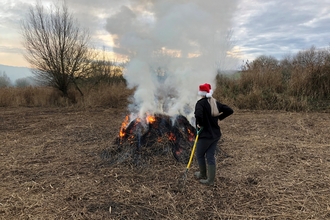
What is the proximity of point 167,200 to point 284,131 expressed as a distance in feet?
16.1

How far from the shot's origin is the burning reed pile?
4.64 meters

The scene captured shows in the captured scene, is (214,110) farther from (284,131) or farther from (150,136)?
(284,131)

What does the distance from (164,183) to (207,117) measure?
4.01ft

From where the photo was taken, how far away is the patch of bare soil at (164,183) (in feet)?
10.0

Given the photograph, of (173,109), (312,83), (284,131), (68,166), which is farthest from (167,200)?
(312,83)

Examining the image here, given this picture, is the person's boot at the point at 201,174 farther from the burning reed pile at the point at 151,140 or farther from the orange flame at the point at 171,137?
the orange flame at the point at 171,137

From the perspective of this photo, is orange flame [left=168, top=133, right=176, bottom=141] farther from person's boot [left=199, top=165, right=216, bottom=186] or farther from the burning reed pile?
person's boot [left=199, top=165, right=216, bottom=186]

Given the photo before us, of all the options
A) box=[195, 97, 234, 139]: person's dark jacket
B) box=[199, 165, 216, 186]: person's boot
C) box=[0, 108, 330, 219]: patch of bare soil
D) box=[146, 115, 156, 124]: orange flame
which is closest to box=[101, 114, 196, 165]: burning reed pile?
box=[146, 115, 156, 124]: orange flame

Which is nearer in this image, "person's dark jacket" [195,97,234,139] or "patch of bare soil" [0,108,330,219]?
"patch of bare soil" [0,108,330,219]

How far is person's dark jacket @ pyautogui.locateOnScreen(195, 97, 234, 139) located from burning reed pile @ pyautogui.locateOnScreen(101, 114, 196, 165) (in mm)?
1132

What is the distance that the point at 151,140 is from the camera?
4.82m

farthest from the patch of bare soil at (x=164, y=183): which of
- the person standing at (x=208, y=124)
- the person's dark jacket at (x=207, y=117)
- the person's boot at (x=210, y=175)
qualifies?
the person's dark jacket at (x=207, y=117)

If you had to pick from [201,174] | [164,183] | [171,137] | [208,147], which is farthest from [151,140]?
[208,147]

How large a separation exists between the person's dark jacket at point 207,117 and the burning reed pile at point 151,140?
3.71ft
